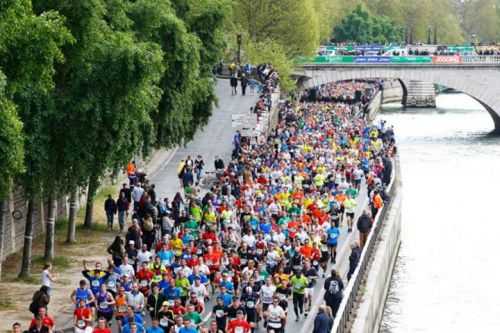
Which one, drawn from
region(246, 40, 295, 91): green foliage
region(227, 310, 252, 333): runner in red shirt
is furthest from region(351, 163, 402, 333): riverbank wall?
region(246, 40, 295, 91): green foliage

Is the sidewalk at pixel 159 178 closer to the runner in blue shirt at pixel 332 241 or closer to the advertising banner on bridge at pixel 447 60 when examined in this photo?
the runner in blue shirt at pixel 332 241

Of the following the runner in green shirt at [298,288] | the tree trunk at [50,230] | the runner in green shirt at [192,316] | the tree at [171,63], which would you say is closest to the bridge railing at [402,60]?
the tree at [171,63]

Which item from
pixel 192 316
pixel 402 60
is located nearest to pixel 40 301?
pixel 192 316

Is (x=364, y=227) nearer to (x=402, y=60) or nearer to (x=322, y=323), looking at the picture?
(x=322, y=323)

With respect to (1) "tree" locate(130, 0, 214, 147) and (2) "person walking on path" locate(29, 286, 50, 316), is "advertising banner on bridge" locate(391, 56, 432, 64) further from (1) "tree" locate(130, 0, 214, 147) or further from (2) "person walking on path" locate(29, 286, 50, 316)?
(2) "person walking on path" locate(29, 286, 50, 316)

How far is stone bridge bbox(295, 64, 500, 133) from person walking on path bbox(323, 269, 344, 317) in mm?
66353

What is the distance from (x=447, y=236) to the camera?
164ft

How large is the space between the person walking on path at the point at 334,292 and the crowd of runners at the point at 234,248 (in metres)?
0.02

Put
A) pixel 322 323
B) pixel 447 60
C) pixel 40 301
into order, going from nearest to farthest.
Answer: pixel 322 323 < pixel 40 301 < pixel 447 60

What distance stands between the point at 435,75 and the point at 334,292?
222ft

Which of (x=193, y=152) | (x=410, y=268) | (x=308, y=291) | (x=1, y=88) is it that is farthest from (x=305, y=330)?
(x=193, y=152)

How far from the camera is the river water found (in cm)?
3747

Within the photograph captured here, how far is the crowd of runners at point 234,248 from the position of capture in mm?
25219

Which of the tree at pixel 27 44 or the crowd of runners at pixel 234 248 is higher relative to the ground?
the tree at pixel 27 44
